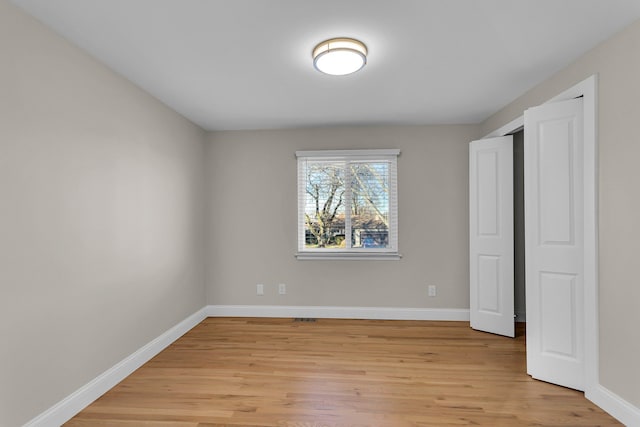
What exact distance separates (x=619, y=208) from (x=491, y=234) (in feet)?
4.96

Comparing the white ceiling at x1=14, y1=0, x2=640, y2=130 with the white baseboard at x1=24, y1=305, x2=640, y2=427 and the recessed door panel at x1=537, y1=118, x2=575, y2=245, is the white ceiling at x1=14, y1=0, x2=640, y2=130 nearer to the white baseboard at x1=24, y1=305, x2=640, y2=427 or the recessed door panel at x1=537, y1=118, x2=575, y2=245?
the recessed door panel at x1=537, y1=118, x2=575, y2=245

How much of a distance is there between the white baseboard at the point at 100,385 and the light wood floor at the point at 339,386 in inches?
2.2

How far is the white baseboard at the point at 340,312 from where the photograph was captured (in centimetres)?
396

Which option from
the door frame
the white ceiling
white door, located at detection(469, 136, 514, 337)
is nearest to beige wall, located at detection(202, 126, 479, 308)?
white door, located at detection(469, 136, 514, 337)

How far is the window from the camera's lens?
402cm

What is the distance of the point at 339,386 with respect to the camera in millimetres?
2434

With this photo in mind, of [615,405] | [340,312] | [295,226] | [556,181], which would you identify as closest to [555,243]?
[556,181]

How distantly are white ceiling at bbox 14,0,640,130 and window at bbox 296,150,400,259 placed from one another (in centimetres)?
90

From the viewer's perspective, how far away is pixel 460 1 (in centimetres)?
168

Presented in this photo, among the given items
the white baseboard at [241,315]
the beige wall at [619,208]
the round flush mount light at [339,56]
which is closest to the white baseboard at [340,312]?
the white baseboard at [241,315]

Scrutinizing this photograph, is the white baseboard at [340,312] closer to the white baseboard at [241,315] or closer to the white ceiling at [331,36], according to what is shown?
the white baseboard at [241,315]

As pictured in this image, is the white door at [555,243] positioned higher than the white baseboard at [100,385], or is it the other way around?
the white door at [555,243]

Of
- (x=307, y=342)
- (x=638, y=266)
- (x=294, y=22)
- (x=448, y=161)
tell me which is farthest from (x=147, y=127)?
(x=638, y=266)

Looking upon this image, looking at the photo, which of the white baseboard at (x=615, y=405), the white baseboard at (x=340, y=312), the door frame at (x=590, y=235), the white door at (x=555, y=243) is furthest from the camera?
the white baseboard at (x=340, y=312)
